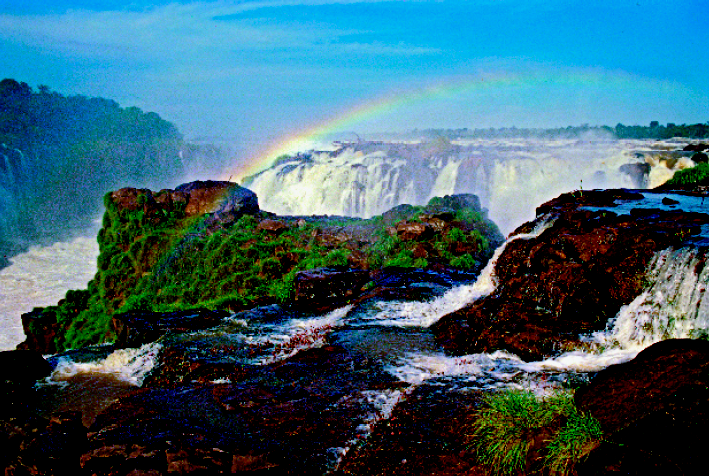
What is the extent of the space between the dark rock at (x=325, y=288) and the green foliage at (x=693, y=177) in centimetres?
997

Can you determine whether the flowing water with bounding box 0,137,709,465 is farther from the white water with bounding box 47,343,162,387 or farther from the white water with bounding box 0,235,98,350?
the white water with bounding box 0,235,98,350

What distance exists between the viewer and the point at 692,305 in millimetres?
7438

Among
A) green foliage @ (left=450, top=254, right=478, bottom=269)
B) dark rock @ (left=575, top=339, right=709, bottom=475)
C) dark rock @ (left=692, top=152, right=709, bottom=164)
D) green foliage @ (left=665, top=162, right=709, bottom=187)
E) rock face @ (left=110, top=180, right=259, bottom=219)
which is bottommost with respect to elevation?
green foliage @ (left=450, top=254, right=478, bottom=269)

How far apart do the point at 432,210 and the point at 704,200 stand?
9.92 meters

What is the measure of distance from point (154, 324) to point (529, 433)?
31.2 ft

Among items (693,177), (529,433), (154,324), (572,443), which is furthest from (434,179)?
(572,443)

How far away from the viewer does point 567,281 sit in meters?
9.20

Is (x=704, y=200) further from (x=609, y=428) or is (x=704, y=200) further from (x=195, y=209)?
(x=195, y=209)

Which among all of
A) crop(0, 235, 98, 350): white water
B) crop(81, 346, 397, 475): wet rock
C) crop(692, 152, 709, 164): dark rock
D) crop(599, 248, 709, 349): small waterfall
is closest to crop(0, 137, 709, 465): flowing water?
crop(599, 248, 709, 349): small waterfall

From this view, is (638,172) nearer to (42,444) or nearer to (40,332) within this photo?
(42,444)

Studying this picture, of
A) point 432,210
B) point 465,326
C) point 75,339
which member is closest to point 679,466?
point 465,326

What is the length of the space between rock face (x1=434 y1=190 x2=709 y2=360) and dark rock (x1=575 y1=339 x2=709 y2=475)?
279 cm

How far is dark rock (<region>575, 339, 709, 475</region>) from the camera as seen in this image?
413cm

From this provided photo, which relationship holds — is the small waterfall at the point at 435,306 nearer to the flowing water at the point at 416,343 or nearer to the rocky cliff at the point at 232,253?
the flowing water at the point at 416,343
